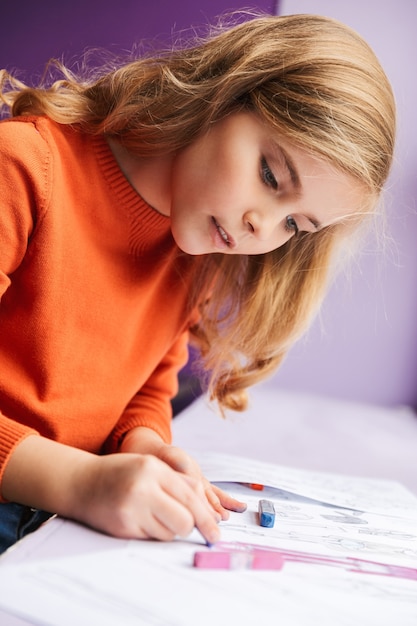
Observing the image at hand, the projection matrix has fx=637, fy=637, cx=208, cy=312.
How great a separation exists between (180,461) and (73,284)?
0.76 feet

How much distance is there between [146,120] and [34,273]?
205 millimetres

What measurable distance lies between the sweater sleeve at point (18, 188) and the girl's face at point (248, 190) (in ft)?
0.45

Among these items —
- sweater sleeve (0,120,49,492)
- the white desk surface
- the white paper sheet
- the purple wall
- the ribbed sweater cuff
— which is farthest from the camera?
the purple wall

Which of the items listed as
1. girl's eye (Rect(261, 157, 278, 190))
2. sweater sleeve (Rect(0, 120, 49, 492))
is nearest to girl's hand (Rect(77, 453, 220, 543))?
sweater sleeve (Rect(0, 120, 49, 492))

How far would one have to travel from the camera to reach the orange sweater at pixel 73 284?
0.61 metres

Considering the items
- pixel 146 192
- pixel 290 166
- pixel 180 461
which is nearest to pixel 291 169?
pixel 290 166

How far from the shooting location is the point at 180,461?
539mm

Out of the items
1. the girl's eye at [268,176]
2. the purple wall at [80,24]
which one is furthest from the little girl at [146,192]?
the purple wall at [80,24]

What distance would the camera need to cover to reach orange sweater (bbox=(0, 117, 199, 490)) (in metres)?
0.61

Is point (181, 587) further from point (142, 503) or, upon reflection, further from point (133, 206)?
point (133, 206)

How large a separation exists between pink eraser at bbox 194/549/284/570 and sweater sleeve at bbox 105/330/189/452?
1.12ft

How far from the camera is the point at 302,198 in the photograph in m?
0.60

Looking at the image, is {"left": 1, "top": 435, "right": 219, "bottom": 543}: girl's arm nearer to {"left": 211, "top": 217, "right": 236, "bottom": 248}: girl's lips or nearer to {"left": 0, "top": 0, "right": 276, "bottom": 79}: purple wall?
{"left": 211, "top": 217, "right": 236, "bottom": 248}: girl's lips

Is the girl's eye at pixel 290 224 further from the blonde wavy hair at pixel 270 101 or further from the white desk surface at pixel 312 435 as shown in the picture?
the white desk surface at pixel 312 435
